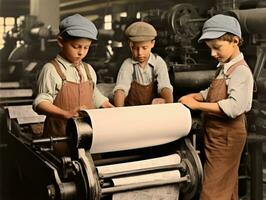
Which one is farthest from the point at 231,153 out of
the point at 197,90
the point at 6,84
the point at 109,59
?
the point at 6,84

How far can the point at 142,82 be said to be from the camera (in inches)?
47.2

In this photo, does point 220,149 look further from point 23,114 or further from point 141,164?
point 23,114

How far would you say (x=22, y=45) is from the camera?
1263 millimetres

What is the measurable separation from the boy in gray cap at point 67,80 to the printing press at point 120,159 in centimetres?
8

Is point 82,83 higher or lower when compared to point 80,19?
lower

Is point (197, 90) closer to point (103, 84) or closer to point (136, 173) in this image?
point (103, 84)

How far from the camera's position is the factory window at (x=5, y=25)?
1.15 meters

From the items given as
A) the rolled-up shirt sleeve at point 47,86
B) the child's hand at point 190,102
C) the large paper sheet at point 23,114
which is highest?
the rolled-up shirt sleeve at point 47,86

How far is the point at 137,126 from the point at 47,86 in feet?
0.83

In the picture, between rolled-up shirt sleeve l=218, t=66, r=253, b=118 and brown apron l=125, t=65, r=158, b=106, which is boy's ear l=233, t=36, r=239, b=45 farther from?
brown apron l=125, t=65, r=158, b=106

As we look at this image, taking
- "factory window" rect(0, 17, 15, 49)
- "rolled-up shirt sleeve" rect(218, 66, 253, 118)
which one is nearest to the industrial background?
"factory window" rect(0, 17, 15, 49)

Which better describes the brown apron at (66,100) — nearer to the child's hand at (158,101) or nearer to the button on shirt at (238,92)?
the child's hand at (158,101)

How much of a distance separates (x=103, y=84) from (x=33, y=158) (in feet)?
1.01

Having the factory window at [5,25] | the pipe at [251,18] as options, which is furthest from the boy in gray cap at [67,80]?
the pipe at [251,18]
